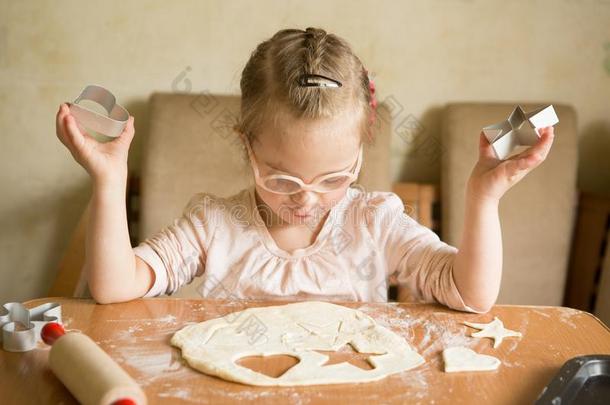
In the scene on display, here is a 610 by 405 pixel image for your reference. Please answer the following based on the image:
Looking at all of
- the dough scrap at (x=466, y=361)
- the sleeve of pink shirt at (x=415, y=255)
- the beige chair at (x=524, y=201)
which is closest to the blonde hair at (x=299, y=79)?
the sleeve of pink shirt at (x=415, y=255)

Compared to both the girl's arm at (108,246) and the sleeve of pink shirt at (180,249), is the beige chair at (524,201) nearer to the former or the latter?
the sleeve of pink shirt at (180,249)

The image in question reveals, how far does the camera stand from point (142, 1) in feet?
6.66

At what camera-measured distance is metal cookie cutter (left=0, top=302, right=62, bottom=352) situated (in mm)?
950

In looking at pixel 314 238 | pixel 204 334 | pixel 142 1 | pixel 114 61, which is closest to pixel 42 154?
pixel 114 61

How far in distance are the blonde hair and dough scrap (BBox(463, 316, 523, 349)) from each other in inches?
15.5

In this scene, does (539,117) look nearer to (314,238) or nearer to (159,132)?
(314,238)

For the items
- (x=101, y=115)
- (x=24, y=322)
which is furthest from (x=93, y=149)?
(x=24, y=322)

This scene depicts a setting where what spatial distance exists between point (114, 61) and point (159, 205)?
0.47 metres

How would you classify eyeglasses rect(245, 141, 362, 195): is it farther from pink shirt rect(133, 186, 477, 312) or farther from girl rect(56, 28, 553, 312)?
pink shirt rect(133, 186, 477, 312)

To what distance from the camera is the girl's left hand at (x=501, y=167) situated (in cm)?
103

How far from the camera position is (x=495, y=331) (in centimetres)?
107

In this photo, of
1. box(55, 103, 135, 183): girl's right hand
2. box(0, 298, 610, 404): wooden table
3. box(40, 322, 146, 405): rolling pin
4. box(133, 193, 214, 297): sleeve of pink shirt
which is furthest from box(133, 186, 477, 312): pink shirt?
box(40, 322, 146, 405): rolling pin

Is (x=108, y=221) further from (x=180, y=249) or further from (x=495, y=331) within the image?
(x=495, y=331)

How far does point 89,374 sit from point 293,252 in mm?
595
